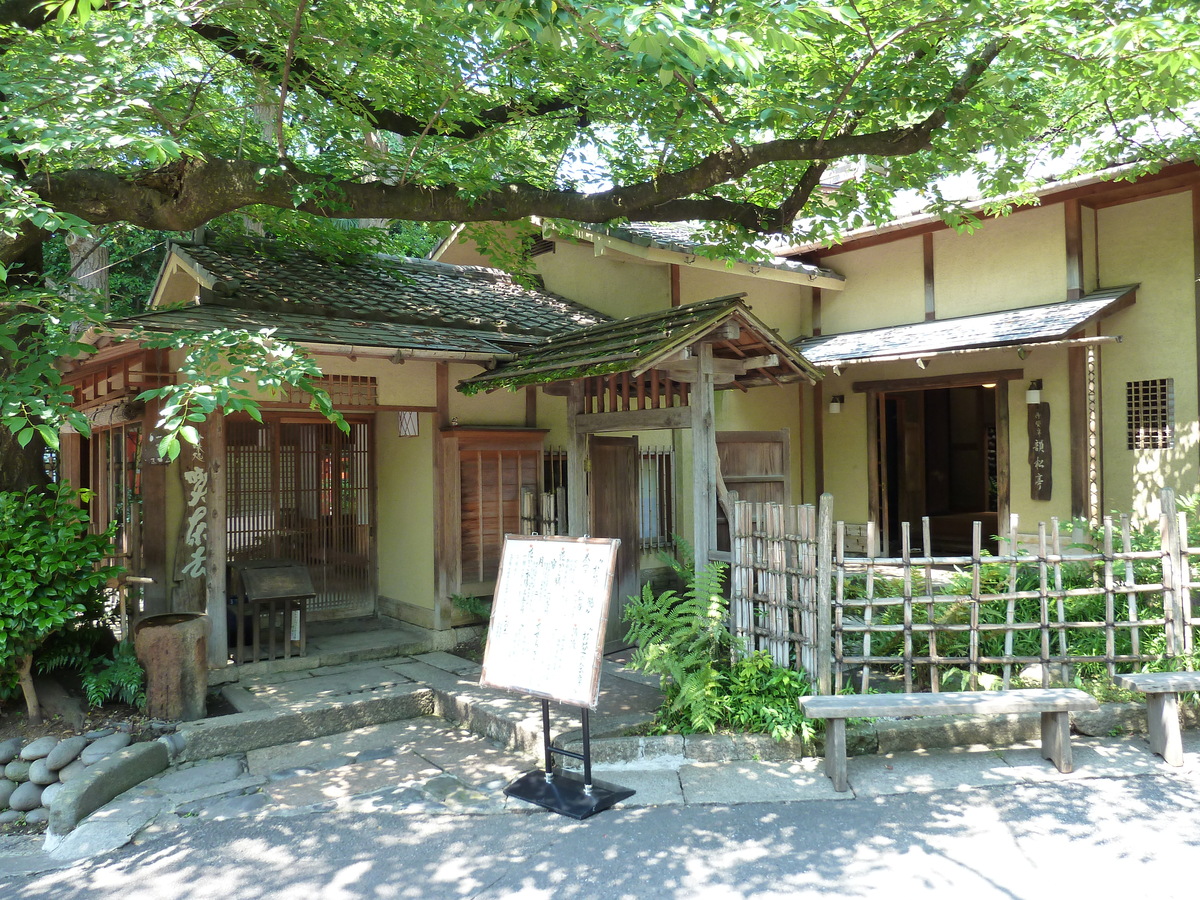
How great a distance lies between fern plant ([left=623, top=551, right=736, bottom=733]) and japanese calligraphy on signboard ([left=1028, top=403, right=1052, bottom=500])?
6065mm

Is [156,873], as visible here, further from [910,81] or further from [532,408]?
[910,81]

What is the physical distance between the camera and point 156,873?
4699mm

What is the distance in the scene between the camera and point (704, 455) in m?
7.02

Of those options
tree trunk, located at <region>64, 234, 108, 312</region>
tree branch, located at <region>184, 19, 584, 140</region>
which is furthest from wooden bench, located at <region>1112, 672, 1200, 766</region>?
tree trunk, located at <region>64, 234, 108, 312</region>

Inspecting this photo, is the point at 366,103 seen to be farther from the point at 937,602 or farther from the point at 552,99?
the point at 937,602

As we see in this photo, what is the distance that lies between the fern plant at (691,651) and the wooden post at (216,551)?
4.11 m

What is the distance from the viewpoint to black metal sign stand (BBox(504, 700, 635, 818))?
5301mm

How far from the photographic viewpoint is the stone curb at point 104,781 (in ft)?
17.4

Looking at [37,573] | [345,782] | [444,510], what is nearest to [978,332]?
[444,510]

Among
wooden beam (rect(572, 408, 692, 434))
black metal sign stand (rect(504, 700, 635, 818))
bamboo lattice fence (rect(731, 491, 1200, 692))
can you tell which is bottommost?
black metal sign stand (rect(504, 700, 635, 818))

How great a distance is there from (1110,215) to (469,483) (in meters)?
8.89

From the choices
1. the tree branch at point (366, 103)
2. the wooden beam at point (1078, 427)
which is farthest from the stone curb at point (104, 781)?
the wooden beam at point (1078, 427)

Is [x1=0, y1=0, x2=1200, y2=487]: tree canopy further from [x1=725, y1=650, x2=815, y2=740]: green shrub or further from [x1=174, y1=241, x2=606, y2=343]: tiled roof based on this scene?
[x1=725, y1=650, x2=815, y2=740]: green shrub

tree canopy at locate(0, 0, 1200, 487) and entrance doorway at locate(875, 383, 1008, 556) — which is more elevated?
tree canopy at locate(0, 0, 1200, 487)
